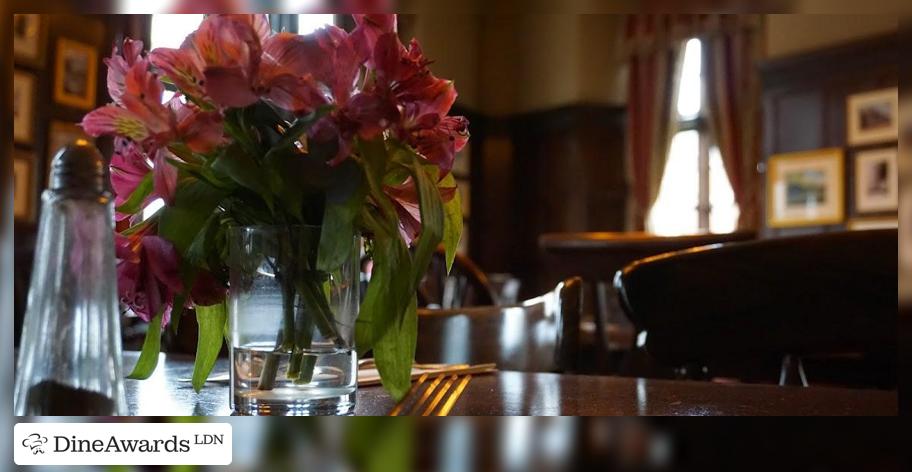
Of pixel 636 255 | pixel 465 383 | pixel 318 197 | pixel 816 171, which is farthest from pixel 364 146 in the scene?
pixel 816 171

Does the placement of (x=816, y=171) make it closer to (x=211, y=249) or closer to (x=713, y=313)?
(x=713, y=313)

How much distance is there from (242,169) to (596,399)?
24 cm

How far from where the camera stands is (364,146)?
0.34m

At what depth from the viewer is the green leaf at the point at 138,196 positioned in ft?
1.23

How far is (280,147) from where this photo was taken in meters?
0.34

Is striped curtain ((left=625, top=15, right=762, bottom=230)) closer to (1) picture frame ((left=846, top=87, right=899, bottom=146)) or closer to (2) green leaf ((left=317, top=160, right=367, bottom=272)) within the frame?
(1) picture frame ((left=846, top=87, right=899, bottom=146))

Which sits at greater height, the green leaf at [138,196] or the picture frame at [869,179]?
the picture frame at [869,179]

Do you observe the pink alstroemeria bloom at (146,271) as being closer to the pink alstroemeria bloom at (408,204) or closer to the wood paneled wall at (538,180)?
the pink alstroemeria bloom at (408,204)

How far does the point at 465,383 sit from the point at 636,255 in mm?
627

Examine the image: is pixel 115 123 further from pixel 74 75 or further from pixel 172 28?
pixel 74 75

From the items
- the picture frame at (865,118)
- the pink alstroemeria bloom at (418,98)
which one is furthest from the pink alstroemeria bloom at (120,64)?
the picture frame at (865,118)

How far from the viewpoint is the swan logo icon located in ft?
0.87

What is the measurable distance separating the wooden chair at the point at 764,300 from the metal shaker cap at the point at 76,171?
1.34 ft

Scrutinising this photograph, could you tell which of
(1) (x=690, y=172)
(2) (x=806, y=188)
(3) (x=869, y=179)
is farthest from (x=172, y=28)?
(1) (x=690, y=172)
